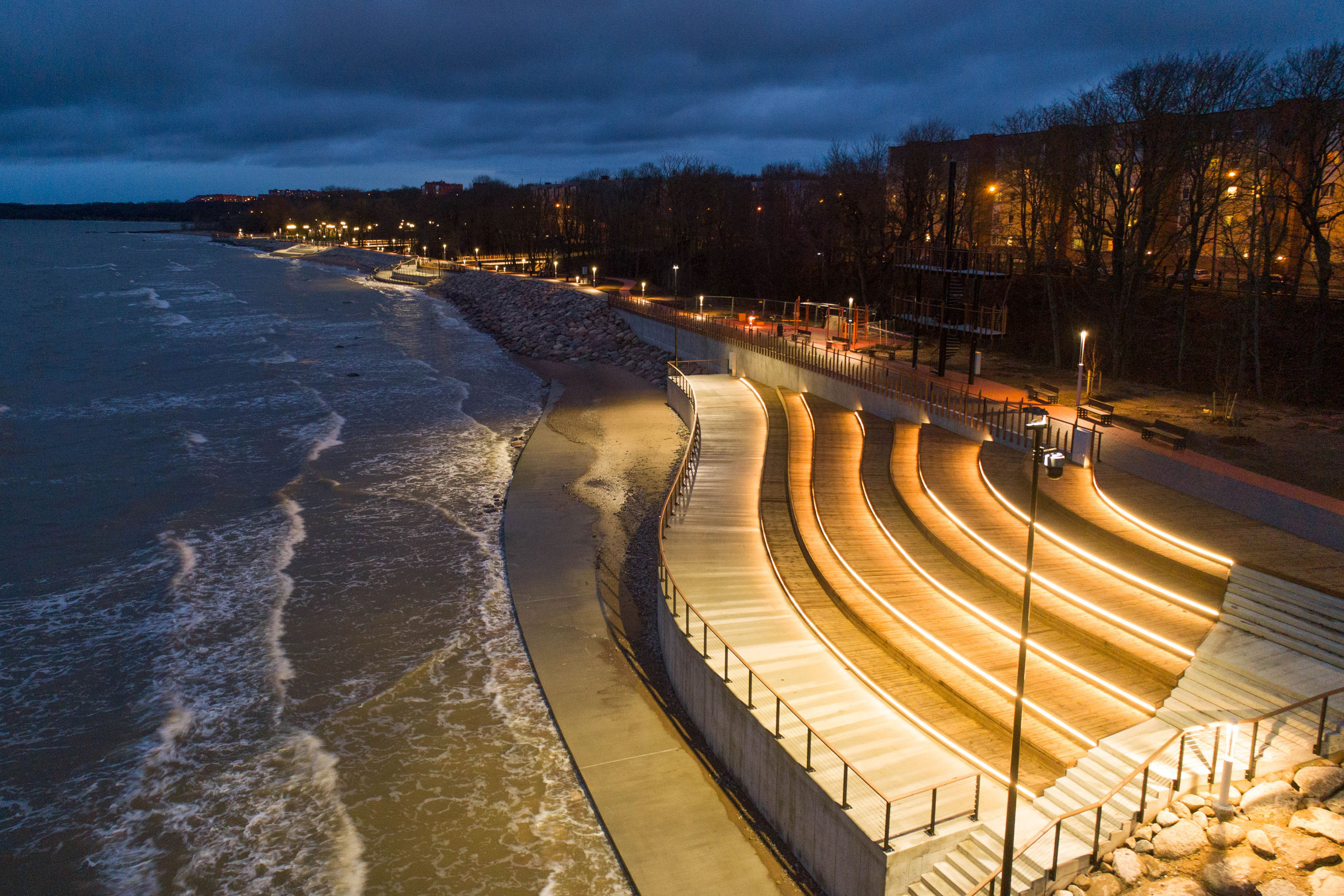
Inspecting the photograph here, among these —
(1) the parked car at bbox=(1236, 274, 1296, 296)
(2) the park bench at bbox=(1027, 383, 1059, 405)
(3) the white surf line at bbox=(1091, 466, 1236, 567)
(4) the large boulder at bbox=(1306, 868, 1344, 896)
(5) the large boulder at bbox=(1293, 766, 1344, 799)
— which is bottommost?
(4) the large boulder at bbox=(1306, 868, 1344, 896)

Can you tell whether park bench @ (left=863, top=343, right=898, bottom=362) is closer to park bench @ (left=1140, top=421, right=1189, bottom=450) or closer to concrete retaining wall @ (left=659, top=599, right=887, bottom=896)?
park bench @ (left=1140, top=421, right=1189, bottom=450)

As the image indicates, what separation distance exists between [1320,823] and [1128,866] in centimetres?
205

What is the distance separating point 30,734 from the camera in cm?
1472

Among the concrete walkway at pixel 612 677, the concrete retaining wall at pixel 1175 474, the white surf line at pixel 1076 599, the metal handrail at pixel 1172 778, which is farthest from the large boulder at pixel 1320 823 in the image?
the concrete retaining wall at pixel 1175 474

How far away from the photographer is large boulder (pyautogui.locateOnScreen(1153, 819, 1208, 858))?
8766 millimetres

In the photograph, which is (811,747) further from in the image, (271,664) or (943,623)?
(271,664)

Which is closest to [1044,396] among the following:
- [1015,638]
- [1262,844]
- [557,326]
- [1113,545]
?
[1113,545]

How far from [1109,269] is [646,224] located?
55233mm

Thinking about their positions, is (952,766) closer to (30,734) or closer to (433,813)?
(433,813)

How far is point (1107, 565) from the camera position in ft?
46.6

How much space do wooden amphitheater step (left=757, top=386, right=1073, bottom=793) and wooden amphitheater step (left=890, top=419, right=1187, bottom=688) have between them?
6.24 ft

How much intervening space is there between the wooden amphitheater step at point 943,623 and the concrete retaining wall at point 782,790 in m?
2.96

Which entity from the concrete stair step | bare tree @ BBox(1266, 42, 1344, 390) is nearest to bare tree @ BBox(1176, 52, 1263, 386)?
bare tree @ BBox(1266, 42, 1344, 390)

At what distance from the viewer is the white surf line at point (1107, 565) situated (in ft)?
41.6
